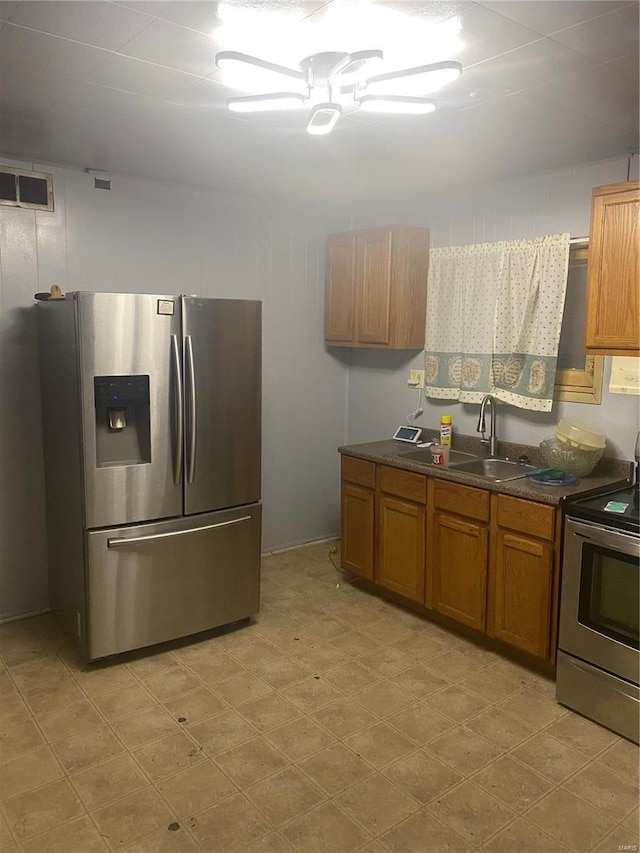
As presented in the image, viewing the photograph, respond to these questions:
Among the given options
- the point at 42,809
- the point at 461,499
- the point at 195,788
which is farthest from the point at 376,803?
the point at 461,499

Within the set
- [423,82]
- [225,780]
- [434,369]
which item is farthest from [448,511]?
[423,82]

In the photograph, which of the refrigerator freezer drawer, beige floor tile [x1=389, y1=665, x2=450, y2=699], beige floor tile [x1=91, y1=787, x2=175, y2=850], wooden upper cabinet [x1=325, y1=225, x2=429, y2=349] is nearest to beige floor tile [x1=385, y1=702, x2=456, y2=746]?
beige floor tile [x1=389, y1=665, x2=450, y2=699]

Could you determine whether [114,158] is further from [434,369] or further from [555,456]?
[555,456]

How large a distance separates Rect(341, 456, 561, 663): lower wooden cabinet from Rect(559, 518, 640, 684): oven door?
127 mm

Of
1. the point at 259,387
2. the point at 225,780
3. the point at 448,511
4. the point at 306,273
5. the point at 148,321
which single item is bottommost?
the point at 225,780

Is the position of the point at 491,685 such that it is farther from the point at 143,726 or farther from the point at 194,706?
the point at 143,726

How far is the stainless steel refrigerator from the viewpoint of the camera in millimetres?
2922

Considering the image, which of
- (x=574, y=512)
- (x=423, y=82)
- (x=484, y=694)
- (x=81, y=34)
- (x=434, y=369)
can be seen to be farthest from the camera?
(x=434, y=369)

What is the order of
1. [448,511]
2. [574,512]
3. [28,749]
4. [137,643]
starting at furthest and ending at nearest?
[448,511]
[137,643]
[574,512]
[28,749]

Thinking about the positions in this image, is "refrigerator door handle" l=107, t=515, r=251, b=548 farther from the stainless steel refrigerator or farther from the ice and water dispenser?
the ice and water dispenser

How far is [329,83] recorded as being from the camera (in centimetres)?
213

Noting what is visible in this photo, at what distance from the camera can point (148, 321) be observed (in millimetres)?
2963

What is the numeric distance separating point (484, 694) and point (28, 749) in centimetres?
186

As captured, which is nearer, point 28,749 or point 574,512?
point 28,749
